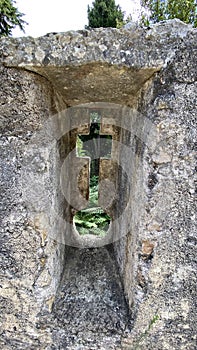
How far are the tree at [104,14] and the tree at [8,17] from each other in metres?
3.26

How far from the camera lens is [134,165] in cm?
131

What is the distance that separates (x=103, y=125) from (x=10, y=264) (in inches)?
40.1

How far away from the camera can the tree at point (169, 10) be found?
4.16 metres

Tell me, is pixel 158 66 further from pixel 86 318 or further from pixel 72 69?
pixel 86 318

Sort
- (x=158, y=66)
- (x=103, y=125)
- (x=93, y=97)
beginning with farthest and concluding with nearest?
(x=103, y=125) → (x=93, y=97) → (x=158, y=66)

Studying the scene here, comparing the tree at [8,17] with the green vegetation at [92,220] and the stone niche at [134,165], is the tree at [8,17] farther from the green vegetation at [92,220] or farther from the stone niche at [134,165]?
the stone niche at [134,165]

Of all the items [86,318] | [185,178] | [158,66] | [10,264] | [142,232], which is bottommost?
[86,318]

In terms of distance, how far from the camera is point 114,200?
1938 millimetres

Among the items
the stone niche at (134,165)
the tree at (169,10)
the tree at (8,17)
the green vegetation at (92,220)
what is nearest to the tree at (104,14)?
the tree at (169,10)

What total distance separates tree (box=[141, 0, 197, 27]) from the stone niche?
11.9 feet

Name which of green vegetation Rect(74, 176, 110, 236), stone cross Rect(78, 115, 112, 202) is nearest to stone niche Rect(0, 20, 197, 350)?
green vegetation Rect(74, 176, 110, 236)

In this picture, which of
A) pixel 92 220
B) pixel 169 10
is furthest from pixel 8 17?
pixel 92 220

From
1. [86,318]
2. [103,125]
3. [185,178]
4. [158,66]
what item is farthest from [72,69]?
[86,318]

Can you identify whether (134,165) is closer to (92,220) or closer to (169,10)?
(92,220)
